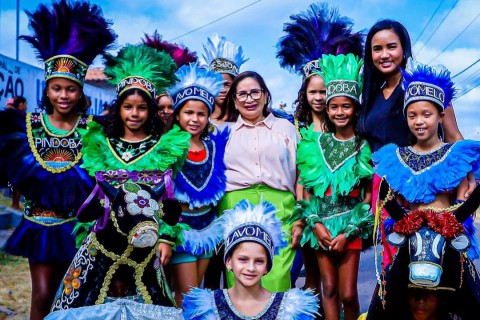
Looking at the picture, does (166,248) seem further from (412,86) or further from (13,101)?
(13,101)

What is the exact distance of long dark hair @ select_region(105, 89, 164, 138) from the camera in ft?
14.2

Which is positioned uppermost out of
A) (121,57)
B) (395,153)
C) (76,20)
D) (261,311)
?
(76,20)

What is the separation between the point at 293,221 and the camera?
4.91 metres

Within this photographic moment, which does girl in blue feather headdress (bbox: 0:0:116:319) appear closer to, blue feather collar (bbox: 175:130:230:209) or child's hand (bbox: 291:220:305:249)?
blue feather collar (bbox: 175:130:230:209)

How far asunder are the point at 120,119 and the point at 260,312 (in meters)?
1.68

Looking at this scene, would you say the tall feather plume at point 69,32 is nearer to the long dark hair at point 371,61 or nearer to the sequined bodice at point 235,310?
the long dark hair at point 371,61

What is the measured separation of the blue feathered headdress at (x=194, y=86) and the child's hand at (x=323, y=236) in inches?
50.8

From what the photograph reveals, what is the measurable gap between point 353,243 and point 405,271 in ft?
3.23

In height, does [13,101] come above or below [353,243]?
above

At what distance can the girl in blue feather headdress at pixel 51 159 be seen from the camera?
4.48 meters

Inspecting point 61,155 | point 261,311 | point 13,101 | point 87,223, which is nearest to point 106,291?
point 87,223

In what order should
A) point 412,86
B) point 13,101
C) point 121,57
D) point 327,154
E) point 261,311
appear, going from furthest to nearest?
point 13,101
point 327,154
point 121,57
point 412,86
point 261,311

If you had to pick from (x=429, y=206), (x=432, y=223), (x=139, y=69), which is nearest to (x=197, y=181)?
(x=139, y=69)

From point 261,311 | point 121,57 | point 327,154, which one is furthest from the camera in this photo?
→ point 327,154
